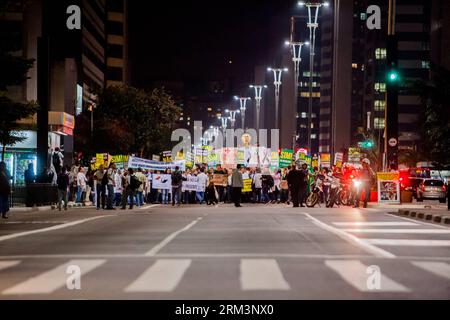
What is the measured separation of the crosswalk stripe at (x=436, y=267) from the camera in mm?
12250

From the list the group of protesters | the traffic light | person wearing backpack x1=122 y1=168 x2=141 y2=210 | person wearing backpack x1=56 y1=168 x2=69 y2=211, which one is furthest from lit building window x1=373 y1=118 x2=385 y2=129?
person wearing backpack x1=56 y1=168 x2=69 y2=211

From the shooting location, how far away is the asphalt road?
10.2 meters

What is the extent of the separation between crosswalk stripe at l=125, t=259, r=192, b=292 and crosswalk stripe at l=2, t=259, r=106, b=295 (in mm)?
928

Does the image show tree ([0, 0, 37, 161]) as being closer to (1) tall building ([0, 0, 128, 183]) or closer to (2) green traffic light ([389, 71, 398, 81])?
(1) tall building ([0, 0, 128, 183])

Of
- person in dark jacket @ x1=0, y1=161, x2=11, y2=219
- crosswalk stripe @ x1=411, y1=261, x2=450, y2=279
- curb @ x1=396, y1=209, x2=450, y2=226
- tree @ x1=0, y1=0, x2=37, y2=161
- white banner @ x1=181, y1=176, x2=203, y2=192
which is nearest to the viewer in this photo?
crosswalk stripe @ x1=411, y1=261, x2=450, y2=279

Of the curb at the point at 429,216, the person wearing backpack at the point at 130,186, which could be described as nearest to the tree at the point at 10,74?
the person wearing backpack at the point at 130,186

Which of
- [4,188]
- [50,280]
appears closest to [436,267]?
[50,280]

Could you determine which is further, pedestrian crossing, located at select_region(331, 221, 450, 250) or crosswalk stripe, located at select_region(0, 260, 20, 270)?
pedestrian crossing, located at select_region(331, 221, 450, 250)

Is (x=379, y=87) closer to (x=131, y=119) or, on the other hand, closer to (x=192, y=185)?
(x=131, y=119)

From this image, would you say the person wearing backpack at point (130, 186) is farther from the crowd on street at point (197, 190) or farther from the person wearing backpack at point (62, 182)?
the person wearing backpack at point (62, 182)

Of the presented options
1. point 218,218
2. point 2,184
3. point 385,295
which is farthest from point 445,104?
point 385,295

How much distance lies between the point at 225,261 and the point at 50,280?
10.7 feet

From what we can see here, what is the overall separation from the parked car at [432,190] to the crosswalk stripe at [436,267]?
1569 inches

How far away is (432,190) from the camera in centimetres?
5297
